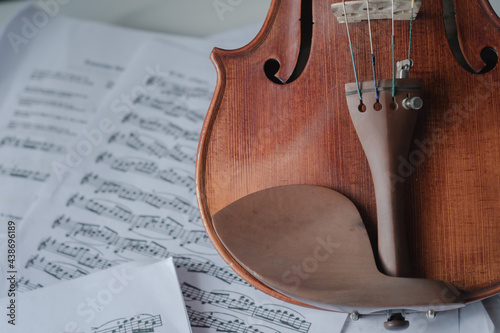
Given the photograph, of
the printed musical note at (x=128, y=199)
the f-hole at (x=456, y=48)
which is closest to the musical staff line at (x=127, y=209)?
the printed musical note at (x=128, y=199)

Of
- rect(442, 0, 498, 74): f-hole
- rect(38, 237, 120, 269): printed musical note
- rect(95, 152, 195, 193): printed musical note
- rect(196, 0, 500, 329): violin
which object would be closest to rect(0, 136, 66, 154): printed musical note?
rect(95, 152, 195, 193): printed musical note

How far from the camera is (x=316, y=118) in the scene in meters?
0.75

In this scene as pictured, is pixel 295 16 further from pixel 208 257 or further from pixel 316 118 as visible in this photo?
pixel 208 257

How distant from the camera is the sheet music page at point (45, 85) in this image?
3.45 ft

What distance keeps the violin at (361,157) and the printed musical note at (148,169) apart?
26 centimetres

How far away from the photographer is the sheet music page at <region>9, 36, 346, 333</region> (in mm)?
812

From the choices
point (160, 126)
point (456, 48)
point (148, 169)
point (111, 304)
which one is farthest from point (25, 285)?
point (456, 48)

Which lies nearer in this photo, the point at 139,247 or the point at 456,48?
the point at 456,48

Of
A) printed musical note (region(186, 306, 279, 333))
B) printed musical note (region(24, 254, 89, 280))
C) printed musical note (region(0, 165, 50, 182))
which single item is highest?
printed musical note (region(0, 165, 50, 182))

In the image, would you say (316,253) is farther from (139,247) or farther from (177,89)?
(177,89)

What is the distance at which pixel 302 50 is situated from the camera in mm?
794

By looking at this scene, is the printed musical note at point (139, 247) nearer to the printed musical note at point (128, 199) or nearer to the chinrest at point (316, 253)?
the printed musical note at point (128, 199)

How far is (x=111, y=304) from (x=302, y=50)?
0.49 metres

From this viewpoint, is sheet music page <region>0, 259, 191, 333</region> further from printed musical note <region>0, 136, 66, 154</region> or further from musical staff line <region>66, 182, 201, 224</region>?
printed musical note <region>0, 136, 66, 154</region>
